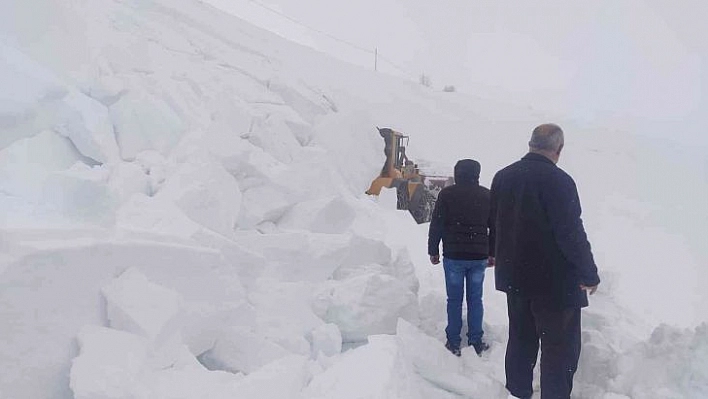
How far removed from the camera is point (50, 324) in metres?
2.20

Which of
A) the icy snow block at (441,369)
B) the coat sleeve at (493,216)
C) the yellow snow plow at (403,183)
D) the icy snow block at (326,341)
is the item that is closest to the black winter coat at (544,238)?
the coat sleeve at (493,216)

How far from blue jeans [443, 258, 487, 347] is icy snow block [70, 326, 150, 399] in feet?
6.61

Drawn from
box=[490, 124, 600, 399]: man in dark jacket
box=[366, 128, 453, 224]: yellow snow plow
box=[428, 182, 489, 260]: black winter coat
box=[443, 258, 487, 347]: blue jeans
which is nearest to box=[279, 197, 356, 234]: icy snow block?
box=[428, 182, 489, 260]: black winter coat

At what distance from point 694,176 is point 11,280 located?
72.4 ft

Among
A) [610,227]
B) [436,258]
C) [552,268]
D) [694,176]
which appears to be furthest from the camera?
[694,176]

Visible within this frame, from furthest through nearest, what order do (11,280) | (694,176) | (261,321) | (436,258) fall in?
(694,176) < (436,258) < (261,321) < (11,280)

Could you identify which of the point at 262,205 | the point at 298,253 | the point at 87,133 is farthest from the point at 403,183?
the point at 298,253

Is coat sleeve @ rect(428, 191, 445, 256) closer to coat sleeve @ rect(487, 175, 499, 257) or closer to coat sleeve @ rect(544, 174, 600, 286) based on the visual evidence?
coat sleeve @ rect(487, 175, 499, 257)

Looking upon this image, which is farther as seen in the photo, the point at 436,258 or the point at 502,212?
the point at 436,258

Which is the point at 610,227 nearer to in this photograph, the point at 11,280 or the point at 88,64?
the point at 88,64

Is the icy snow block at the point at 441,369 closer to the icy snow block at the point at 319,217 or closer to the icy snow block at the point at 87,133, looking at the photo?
the icy snow block at the point at 319,217

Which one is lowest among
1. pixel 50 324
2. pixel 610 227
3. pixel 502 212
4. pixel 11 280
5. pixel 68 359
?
pixel 610 227

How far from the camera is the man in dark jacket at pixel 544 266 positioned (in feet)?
8.90

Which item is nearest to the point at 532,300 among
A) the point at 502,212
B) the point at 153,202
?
the point at 502,212
